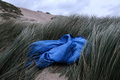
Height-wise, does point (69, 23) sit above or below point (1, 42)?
above

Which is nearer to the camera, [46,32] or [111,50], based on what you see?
[111,50]

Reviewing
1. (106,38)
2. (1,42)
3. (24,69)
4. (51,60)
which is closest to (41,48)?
(51,60)

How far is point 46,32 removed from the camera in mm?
3809

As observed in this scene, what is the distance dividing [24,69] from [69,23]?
8.92 ft

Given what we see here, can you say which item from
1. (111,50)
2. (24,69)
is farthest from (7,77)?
(111,50)

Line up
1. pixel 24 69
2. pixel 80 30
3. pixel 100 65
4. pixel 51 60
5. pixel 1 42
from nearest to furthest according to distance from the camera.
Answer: pixel 100 65 → pixel 24 69 → pixel 51 60 → pixel 1 42 → pixel 80 30

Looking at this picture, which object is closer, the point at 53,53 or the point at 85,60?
the point at 85,60

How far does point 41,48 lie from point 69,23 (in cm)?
209

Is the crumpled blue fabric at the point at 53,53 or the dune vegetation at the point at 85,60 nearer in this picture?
the dune vegetation at the point at 85,60

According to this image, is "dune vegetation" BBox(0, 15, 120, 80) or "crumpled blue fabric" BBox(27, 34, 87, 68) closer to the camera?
"dune vegetation" BBox(0, 15, 120, 80)

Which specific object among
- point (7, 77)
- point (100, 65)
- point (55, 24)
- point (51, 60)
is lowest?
point (7, 77)

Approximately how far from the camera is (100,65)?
1.43m

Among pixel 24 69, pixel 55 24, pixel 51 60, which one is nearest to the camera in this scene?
pixel 24 69

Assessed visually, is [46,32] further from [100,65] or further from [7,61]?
[100,65]
